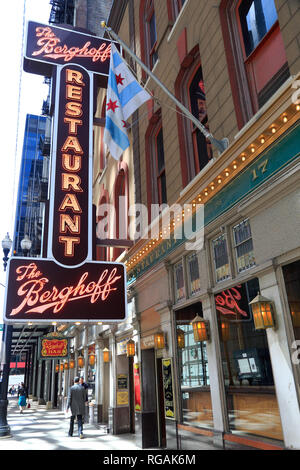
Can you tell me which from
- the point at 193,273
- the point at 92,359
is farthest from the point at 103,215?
the point at 193,273

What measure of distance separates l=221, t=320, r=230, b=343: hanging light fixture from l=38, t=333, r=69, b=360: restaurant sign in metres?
15.8

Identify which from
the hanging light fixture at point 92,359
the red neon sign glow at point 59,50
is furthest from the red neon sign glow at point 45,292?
the red neon sign glow at point 59,50

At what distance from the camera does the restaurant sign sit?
2127 centimetres

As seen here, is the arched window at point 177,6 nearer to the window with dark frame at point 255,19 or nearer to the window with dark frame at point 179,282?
the window with dark frame at point 255,19

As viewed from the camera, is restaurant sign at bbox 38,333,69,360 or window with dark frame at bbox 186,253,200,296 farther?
restaurant sign at bbox 38,333,69,360

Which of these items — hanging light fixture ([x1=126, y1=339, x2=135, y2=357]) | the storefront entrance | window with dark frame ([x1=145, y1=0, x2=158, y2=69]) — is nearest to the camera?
the storefront entrance

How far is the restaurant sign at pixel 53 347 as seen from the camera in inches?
837

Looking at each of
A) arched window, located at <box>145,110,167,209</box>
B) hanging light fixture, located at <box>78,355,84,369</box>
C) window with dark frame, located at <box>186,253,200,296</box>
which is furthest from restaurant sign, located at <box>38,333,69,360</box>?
window with dark frame, located at <box>186,253,200,296</box>

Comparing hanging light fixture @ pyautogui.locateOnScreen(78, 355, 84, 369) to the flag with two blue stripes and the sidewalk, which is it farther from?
the flag with two blue stripes

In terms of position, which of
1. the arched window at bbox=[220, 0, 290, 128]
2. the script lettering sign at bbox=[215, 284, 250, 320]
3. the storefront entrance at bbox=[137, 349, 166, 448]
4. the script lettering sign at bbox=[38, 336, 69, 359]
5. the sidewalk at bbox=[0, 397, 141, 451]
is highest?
the arched window at bbox=[220, 0, 290, 128]

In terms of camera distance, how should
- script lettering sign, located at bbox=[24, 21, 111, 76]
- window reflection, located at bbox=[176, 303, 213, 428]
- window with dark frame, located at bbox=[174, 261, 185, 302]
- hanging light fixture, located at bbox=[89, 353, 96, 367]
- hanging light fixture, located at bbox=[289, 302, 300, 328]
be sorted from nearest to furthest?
1. hanging light fixture, located at bbox=[289, 302, 300, 328]
2. window reflection, located at bbox=[176, 303, 213, 428]
3. window with dark frame, located at bbox=[174, 261, 185, 302]
4. script lettering sign, located at bbox=[24, 21, 111, 76]
5. hanging light fixture, located at bbox=[89, 353, 96, 367]

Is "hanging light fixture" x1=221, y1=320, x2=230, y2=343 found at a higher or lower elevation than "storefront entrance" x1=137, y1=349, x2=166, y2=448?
higher

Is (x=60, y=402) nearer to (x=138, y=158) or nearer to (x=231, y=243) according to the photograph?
(x=138, y=158)

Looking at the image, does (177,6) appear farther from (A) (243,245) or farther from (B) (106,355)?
(B) (106,355)
